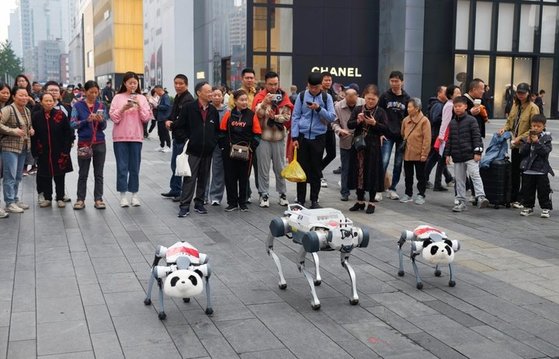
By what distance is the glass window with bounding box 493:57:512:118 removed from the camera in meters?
32.9

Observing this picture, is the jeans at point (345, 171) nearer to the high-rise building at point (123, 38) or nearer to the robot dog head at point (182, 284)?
the robot dog head at point (182, 284)

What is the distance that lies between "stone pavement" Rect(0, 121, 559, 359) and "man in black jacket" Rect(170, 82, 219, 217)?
0.55 metres

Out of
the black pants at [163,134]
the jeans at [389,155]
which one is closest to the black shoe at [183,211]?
the jeans at [389,155]

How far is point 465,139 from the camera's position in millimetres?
9773

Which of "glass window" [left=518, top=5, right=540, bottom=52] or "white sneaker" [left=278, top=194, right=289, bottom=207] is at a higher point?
"glass window" [left=518, top=5, right=540, bottom=52]

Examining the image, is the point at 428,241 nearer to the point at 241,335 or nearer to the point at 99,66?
the point at 241,335

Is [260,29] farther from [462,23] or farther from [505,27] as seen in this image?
[505,27]

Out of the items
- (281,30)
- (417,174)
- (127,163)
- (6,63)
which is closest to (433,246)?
(417,174)

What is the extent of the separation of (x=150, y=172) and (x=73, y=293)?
8.55 metres

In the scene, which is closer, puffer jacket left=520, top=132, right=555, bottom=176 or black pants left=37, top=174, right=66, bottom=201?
puffer jacket left=520, top=132, right=555, bottom=176

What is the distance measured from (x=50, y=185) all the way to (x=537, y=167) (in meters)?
7.09

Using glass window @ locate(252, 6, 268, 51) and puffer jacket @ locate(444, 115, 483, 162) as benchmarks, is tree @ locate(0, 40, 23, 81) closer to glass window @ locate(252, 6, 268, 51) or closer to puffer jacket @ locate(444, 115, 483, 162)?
glass window @ locate(252, 6, 268, 51)

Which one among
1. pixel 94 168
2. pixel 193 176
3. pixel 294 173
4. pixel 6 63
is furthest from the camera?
pixel 6 63

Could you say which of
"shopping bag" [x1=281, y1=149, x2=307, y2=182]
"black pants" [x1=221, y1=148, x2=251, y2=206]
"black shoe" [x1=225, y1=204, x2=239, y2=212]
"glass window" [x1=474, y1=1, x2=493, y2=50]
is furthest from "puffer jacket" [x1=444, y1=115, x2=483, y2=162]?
"glass window" [x1=474, y1=1, x2=493, y2=50]
